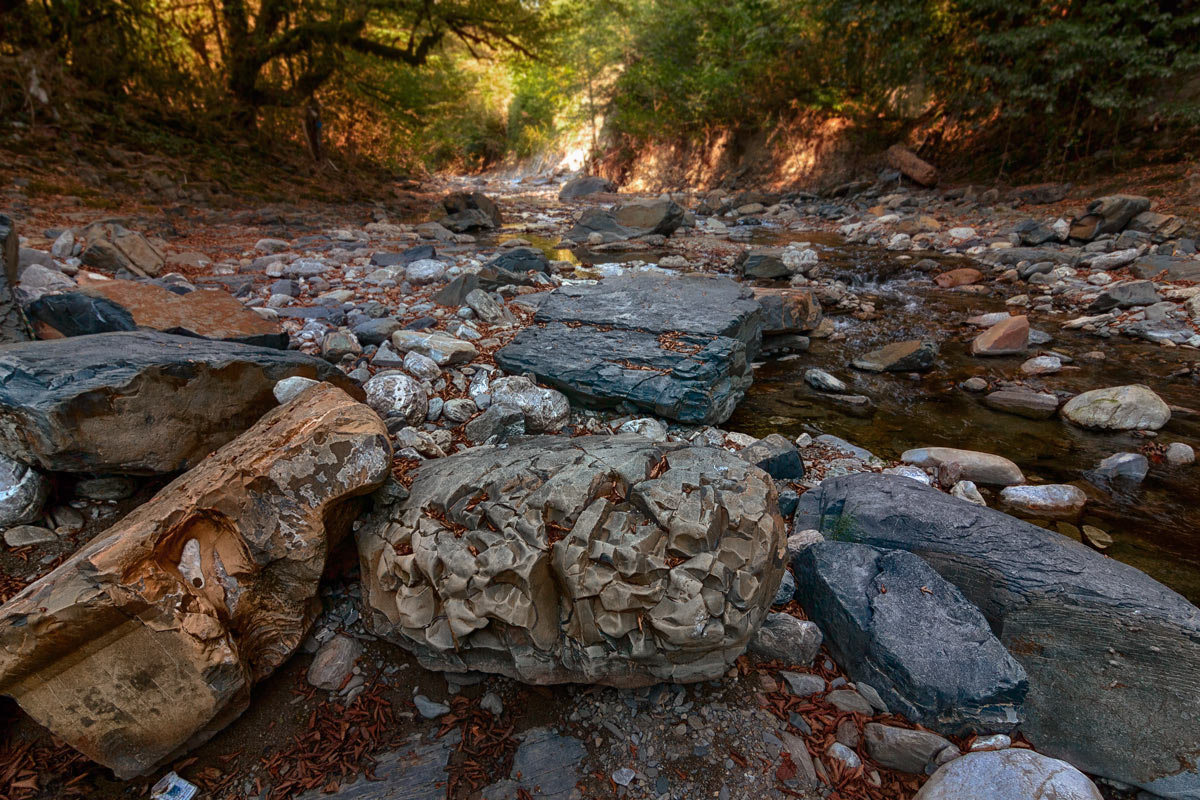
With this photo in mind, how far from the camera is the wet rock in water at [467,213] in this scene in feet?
36.1

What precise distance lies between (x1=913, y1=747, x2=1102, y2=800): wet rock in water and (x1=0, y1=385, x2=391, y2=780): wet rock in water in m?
1.89

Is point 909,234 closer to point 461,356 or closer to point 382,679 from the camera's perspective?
point 461,356

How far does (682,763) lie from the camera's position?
1621 mm

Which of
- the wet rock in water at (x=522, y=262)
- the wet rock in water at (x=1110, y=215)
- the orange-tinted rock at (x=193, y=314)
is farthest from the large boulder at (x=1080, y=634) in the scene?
the wet rock in water at (x=1110, y=215)

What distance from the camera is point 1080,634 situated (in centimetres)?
189

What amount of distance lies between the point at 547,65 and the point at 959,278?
35.8 feet

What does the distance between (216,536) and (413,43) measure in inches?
513

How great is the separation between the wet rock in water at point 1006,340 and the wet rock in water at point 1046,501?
235cm

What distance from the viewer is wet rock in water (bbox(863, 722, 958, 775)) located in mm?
1619

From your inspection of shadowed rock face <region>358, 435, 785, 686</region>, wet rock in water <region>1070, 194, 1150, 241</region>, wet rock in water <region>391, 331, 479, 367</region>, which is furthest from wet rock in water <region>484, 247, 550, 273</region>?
wet rock in water <region>1070, 194, 1150, 241</region>

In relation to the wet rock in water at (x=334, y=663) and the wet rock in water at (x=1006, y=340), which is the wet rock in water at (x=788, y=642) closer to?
the wet rock in water at (x=334, y=663)

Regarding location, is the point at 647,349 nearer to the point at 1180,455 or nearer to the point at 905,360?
the point at 905,360

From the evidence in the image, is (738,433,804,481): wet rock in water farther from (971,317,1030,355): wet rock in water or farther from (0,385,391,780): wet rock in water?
(971,317,1030,355): wet rock in water

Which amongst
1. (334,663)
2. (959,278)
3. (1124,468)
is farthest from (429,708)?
(959,278)
